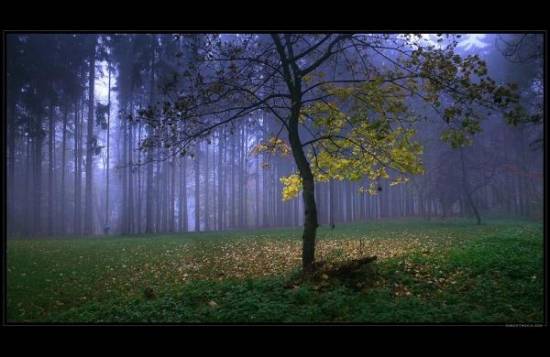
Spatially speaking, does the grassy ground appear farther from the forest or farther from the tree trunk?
the tree trunk

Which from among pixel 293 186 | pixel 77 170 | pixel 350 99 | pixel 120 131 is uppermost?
pixel 120 131

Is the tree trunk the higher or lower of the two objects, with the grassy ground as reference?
higher

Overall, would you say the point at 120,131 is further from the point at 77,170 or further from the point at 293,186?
the point at 293,186

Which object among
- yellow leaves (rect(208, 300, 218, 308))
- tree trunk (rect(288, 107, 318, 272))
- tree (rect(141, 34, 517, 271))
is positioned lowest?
yellow leaves (rect(208, 300, 218, 308))

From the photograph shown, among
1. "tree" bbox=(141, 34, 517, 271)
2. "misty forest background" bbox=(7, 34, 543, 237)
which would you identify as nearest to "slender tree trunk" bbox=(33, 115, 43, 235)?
"misty forest background" bbox=(7, 34, 543, 237)

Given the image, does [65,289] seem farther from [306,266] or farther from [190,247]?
[190,247]

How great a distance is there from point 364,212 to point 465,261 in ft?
88.1

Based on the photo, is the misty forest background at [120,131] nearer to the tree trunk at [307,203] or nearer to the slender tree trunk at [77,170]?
the slender tree trunk at [77,170]

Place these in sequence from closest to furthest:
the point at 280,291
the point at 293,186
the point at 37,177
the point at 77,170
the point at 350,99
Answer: the point at 280,291, the point at 350,99, the point at 293,186, the point at 37,177, the point at 77,170

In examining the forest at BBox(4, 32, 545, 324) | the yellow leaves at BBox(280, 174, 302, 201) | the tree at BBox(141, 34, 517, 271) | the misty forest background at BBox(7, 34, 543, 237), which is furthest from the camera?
the misty forest background at BBox(7, 34, 543, 237)

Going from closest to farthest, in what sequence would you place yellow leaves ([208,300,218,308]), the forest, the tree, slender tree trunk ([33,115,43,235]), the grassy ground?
the grassy ground
the forest
yellow leaves ([208,300,218,308])
the tree
slender tree trunk ([33,115,43,235])

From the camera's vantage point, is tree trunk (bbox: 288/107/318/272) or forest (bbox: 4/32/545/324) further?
tree trunk (bbox: 288/107/318/272)

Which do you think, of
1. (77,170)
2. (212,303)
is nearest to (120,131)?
(77,170)
